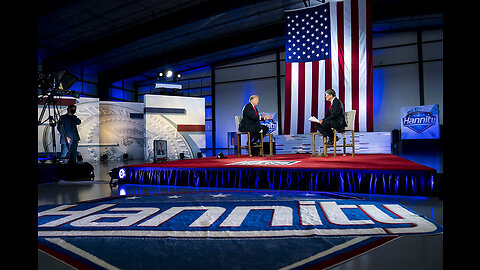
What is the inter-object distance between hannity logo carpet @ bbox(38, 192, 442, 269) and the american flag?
16.3 feet

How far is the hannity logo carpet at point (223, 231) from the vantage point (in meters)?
1.24

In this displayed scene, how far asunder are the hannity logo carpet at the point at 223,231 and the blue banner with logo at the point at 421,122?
355 inches

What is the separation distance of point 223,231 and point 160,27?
8.67 metres

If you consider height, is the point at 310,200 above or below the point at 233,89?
below

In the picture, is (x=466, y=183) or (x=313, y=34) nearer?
(x=466, y=183)

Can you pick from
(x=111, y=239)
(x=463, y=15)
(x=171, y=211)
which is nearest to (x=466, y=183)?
(x=463, y=15)

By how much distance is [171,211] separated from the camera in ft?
6.95

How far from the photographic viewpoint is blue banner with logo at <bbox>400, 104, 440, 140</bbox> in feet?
31.2

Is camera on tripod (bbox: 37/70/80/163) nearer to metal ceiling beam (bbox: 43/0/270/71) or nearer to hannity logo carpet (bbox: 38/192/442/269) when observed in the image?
hannity logo carpet (bbox: 38/192/442/269)

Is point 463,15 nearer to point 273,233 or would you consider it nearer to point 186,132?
point 273,233

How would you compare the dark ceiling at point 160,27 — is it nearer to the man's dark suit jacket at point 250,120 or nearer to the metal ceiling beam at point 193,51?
the metal ceiling beam at point 193,51

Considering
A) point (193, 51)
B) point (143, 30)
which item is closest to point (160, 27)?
point (143, 30)

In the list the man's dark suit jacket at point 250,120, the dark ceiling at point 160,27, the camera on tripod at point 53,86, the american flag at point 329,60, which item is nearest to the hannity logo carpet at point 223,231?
the camera on tripod at point 53,86

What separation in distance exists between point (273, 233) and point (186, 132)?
7.67 m
